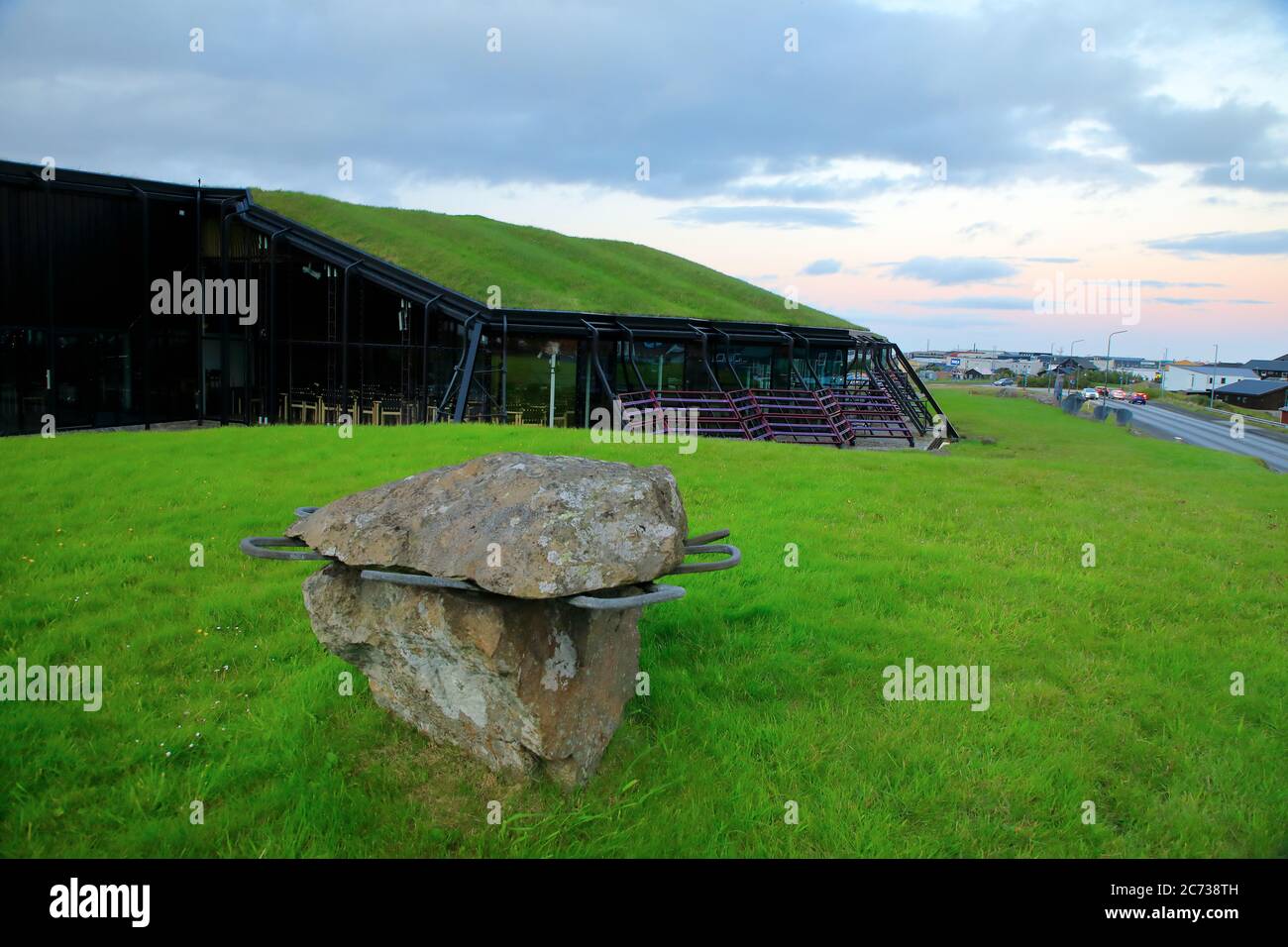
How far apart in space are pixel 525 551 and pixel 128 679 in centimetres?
435

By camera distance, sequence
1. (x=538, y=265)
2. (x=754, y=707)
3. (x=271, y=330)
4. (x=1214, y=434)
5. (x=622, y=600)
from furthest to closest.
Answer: (x=1214, y=434) → (x=538, y=265) → (x=271, y=330) → (x=754, y=707) → (x=622, y=600)

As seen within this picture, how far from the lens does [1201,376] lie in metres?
126

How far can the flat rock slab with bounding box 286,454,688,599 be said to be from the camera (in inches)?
191

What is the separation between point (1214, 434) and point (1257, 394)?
179 ft

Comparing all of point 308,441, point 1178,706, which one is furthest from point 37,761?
point 308,441

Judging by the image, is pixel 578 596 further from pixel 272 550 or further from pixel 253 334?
pixel 253 334

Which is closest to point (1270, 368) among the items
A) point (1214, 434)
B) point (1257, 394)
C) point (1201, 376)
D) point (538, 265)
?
point (1201, 376)

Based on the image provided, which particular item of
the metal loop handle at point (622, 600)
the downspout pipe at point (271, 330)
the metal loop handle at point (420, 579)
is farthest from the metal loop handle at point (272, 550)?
the downspout pipe at point (271, 330)

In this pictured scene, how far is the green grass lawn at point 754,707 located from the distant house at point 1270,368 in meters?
128

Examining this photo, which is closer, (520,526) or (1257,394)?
(520,526)

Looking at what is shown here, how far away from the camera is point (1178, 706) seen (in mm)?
6953

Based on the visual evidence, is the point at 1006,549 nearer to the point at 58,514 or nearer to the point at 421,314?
the point at 58,514

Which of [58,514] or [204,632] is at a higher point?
[58,514]
